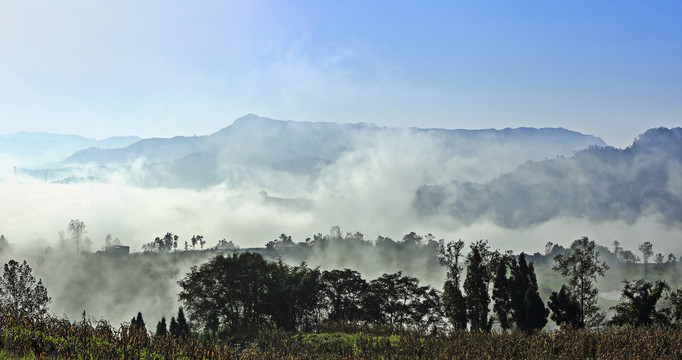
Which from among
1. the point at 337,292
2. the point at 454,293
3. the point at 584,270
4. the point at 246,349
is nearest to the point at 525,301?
the point at 454,293

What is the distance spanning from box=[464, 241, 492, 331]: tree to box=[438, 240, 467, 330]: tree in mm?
647

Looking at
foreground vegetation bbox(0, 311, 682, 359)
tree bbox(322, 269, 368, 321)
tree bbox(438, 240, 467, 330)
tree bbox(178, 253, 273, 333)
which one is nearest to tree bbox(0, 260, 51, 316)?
tree bbox(178, 253, 273, 333)

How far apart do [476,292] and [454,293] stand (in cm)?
193

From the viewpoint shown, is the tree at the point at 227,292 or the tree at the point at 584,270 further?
the tree at the point at 227,292

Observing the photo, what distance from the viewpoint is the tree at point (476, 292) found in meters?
46.1

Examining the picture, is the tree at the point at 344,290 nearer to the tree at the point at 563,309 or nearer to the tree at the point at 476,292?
the tree at the point at 476,292

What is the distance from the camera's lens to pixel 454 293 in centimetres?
4681

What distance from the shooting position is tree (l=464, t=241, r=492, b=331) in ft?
151

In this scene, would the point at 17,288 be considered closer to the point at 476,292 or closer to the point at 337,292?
the point at 337,292

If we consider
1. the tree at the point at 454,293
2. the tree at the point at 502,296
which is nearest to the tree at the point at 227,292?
→ the tree at the point at 454,293

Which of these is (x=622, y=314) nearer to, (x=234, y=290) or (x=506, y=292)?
(x=506, y=292)

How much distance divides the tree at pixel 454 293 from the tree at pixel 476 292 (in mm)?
647

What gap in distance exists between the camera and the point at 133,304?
176m

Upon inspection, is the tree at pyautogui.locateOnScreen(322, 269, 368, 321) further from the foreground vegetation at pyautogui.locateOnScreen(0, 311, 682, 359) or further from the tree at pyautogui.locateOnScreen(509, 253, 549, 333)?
the foreground vegetation at pyautogui.locateOnScreen(0, 311, 682, 359)
